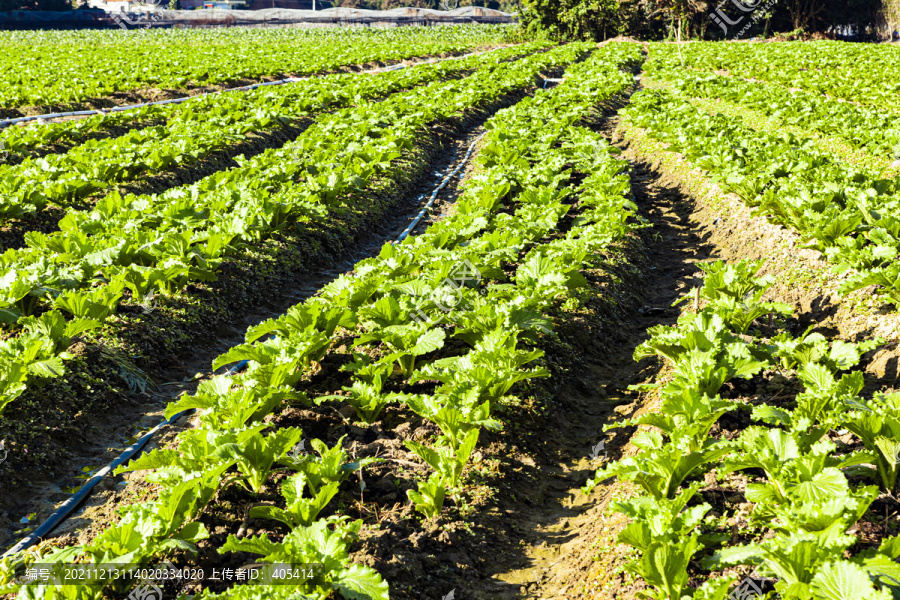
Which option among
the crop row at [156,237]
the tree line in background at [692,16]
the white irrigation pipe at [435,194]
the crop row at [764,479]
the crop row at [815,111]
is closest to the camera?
the crop row at [764,479]

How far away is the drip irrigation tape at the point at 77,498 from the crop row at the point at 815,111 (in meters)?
12.6

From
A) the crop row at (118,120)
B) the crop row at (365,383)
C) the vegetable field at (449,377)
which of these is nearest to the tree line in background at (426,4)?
the crop row at (118,120)

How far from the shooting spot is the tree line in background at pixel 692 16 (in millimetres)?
47594

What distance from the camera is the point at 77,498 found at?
4266 millimetres

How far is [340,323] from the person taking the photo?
5.50m

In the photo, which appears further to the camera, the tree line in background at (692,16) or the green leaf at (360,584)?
the tree line in background at (692,16)

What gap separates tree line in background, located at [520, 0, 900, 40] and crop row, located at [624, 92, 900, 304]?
38.9 m

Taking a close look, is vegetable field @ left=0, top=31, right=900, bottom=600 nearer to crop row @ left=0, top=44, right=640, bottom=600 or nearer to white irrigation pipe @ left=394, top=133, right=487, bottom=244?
crop row @ left=0, top=44, right=640, bottom=600

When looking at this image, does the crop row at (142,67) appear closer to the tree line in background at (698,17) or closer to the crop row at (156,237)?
the tree line in background at (698,17)

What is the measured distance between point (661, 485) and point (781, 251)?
5252mm

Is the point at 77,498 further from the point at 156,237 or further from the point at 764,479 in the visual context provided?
the point at 764,479

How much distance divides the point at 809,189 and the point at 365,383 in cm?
675

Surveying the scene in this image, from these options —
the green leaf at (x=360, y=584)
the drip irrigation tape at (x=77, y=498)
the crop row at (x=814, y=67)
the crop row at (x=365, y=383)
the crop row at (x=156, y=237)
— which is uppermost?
the crop row at (x=814, y=67)

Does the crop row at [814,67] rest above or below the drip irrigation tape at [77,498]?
above
